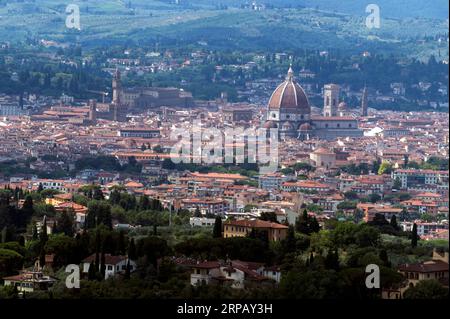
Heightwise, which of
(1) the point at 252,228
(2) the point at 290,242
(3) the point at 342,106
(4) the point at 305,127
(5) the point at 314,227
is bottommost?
(3) the point at 342,106

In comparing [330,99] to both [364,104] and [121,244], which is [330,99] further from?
[121,244]

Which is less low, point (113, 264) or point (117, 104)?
point (113, 264)

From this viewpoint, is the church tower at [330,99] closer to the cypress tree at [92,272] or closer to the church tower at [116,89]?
→ the church tower at [116,89]

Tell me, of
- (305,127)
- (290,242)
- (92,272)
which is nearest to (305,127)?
(305,127)

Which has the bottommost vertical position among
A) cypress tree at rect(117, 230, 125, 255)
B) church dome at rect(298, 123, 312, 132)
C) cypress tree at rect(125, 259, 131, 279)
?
church dome at rect(298, 123, 312, 132)

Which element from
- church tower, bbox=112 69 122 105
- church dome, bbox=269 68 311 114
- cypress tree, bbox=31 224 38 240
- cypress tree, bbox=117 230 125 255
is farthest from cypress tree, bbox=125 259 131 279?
church tower, bbox=112 69 122 105

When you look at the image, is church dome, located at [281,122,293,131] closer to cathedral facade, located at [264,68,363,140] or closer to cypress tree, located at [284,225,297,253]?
cathedral facade, located at [264,68,363,140]

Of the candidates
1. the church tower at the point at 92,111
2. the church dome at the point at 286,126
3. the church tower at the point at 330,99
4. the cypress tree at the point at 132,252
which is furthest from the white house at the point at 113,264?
the church tower at the point at 330,99

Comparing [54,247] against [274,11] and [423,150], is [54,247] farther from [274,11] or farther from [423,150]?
[274,11]
